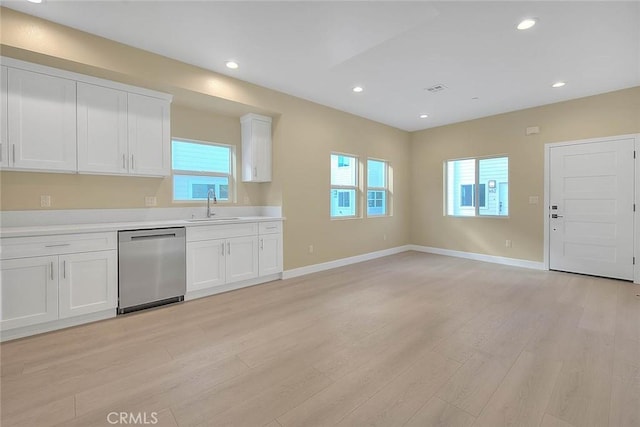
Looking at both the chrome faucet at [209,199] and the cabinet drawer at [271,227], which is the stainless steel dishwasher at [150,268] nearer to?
the chrome faucet at [209,199]

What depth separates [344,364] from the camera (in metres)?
2.15

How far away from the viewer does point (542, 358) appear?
2.22 meters

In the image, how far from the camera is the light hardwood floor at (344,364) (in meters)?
1.67

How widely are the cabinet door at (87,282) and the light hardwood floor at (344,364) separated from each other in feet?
0.67

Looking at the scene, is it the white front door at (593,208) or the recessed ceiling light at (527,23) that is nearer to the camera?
the recessed ceiling light at (527,23)

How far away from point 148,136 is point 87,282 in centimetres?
174

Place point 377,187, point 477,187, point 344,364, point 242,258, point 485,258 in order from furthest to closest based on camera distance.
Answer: point 377,187, point 477,187, point 485,258, point 242,258, point 344,364

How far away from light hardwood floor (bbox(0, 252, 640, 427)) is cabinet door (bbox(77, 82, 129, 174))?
1693 millimetres

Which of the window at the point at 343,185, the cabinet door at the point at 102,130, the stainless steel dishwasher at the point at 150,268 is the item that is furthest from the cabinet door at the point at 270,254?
the cabinet door at the point at 102,130

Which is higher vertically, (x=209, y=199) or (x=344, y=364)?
(x=209, y=199)

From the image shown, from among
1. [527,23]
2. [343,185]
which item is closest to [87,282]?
[343,185]

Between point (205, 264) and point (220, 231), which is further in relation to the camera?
point (220, 231)

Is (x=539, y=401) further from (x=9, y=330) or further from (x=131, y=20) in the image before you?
(x=131, y=20)

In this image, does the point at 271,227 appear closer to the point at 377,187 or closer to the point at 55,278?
the point at 55,278
